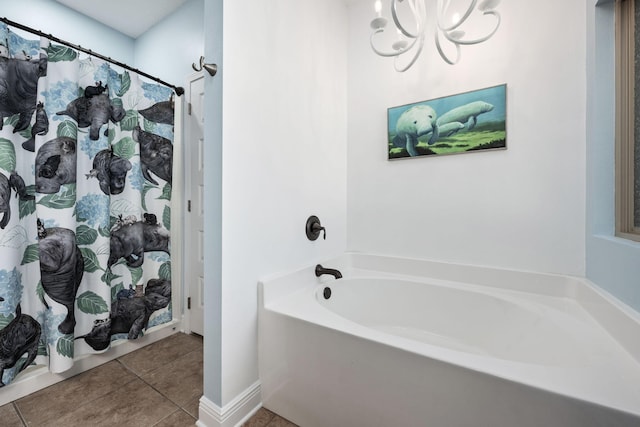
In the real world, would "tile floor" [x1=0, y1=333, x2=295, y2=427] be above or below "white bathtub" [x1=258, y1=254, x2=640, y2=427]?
below

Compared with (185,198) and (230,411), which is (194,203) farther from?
(230,411)

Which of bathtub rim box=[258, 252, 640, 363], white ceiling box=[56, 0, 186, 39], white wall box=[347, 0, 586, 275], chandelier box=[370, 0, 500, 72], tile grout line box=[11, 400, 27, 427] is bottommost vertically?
tile grout line box=[11, 400, 27, 427]

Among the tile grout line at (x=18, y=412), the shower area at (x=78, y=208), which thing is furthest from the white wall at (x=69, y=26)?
the tile grout line at (x=18, y=412)

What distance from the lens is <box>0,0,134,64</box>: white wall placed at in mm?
1985

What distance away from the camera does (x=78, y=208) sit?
1.61 metres

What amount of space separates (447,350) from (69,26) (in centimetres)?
355

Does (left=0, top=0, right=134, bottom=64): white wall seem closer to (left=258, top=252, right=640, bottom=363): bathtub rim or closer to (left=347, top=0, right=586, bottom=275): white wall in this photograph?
(left=347, top=0, right=586, bottom=275): white wall

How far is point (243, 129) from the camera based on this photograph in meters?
1.22

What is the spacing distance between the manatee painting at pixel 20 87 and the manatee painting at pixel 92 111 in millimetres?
161

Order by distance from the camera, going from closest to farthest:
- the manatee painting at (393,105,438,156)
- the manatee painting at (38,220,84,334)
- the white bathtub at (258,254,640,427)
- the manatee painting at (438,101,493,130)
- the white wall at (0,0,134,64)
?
the white bathtub at (258,254,640,427) → the manatee painting at (38,220,84,334) → the manatee painting at (438,101,493,130) → the manatee painting at (393,105,438,156) → the white wall at (0,0,134,64)

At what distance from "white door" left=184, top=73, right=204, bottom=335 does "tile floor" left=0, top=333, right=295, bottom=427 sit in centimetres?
44

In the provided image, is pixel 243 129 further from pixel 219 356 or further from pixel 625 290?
pixel 625 290

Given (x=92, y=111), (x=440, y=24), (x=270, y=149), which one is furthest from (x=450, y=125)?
(x=92, y=111)

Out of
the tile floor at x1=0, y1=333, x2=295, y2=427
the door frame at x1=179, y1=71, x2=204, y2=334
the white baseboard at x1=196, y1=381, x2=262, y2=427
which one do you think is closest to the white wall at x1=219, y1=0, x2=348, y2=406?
the white baseboard at x1=196, y1=381, x2=262, y2=427
